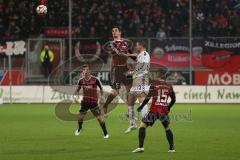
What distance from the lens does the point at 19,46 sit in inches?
1266

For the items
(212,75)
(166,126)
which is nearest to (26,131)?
(166,126)

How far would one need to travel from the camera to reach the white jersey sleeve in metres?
18.2

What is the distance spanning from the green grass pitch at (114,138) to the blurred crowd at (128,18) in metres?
7.64

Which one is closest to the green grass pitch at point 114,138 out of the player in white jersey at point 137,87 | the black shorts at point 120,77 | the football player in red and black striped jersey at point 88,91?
the player in white jersey at point 137,87

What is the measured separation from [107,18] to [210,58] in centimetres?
646

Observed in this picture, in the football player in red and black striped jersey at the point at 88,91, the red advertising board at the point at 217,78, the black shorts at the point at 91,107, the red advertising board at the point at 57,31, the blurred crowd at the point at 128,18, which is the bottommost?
the black shorts at the point at 91,107

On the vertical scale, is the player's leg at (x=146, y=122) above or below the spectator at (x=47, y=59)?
below

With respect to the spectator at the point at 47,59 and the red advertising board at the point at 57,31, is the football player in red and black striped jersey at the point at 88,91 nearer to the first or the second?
the spectator at the point at 47,59

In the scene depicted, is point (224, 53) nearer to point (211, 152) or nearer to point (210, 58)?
point (210, 58)

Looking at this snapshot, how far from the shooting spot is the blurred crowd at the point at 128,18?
110ft

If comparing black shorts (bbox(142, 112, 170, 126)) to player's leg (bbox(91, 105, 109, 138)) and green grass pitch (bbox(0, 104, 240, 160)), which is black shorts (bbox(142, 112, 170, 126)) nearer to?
green grass pitch (bbox(0, 104, 240, 160))

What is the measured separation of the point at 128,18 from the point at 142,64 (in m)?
16.2

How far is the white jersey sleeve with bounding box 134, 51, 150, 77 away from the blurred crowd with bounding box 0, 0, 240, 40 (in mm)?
14160

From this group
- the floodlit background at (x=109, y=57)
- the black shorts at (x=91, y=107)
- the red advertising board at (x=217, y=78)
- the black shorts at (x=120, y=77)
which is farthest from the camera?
the red advertising board at (x=217, y=78)
